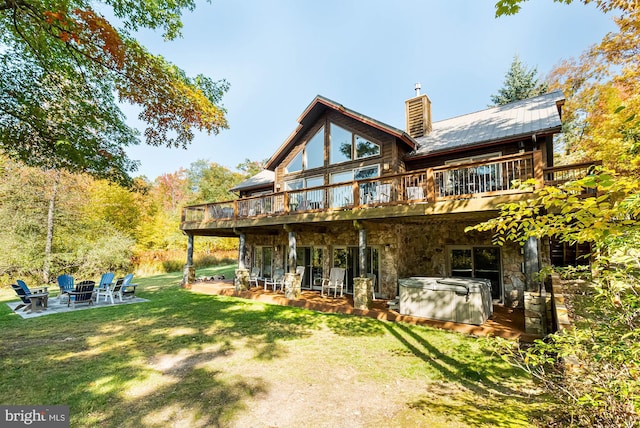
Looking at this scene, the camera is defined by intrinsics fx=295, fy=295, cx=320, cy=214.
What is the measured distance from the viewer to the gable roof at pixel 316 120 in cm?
1082

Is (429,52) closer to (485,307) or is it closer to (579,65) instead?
(485,307)

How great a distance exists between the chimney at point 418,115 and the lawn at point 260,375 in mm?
9338

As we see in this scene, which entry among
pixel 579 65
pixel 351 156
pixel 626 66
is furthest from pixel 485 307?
pixel 579 65

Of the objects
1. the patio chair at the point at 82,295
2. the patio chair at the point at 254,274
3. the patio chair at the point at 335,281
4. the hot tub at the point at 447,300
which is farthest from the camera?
the patio chair at the point at 254,274

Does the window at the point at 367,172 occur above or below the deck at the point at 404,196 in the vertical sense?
above

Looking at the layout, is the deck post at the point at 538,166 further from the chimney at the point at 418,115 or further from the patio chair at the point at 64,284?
the patio chair at the point at 64,284

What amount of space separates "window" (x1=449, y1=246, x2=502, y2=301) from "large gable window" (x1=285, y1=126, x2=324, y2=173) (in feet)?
22.1

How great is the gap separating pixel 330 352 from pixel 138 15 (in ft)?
29.2

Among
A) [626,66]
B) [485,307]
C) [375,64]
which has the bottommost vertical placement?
[485,307]

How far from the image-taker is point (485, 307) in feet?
24.5

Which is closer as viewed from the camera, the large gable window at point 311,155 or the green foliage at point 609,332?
the green foliage at point 609,332

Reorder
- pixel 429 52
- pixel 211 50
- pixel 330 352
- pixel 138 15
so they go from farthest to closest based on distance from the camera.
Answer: pixel 429 52 < pixel 211 50 < pixel 138 15 < pixel 330 352

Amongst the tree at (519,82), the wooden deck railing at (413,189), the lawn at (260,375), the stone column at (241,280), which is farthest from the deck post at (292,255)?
the tree at (519,82)

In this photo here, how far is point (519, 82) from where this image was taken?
81.4ft
